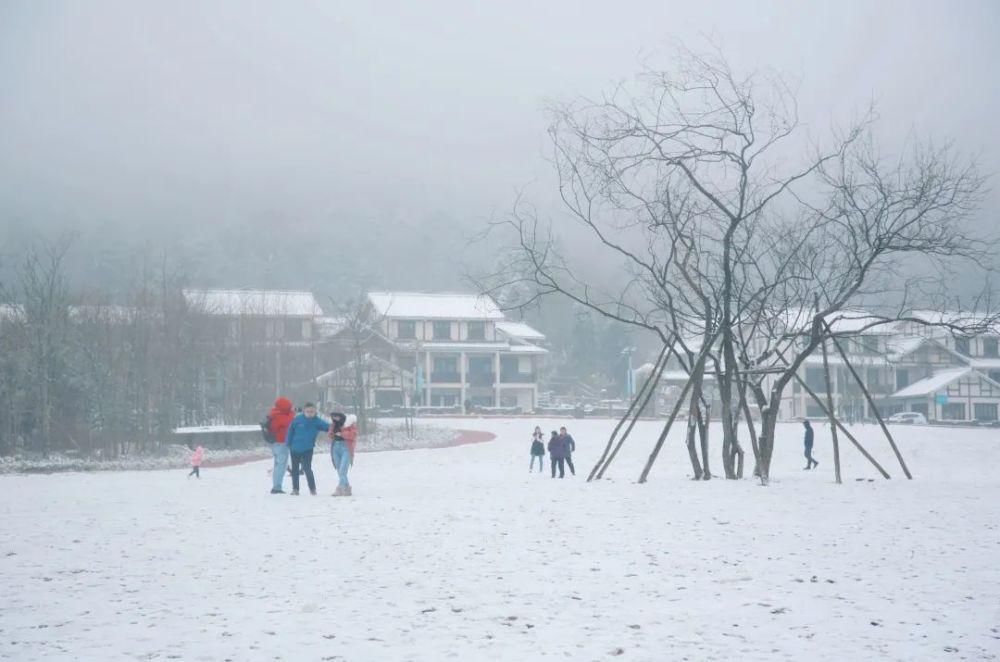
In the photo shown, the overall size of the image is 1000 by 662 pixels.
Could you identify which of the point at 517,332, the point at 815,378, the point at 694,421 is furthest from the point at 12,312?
the point at 815,378

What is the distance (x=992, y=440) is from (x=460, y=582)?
141 feet

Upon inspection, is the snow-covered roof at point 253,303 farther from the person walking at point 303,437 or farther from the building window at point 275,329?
the person walking at point 303,437

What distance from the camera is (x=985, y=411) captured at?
76.4 meters

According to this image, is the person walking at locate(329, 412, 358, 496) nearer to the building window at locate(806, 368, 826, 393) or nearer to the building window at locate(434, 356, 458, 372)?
the building window at locate(434, 356, 458, 372)

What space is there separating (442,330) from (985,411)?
148ft

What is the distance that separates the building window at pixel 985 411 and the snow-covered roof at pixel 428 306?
130ft

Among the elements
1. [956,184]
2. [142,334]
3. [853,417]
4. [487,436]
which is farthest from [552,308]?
[956,184]

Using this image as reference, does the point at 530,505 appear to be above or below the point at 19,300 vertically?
below

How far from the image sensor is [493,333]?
288 ft

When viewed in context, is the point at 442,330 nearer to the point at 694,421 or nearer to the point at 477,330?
the point at 477,330

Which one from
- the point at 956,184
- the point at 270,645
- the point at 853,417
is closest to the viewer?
the point at 270,645

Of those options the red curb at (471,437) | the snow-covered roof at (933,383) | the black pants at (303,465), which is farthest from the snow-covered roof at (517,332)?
the black pants at (303,465)

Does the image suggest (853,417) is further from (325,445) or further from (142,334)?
(142,334)

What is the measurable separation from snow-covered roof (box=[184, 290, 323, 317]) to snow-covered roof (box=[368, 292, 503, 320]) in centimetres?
617
